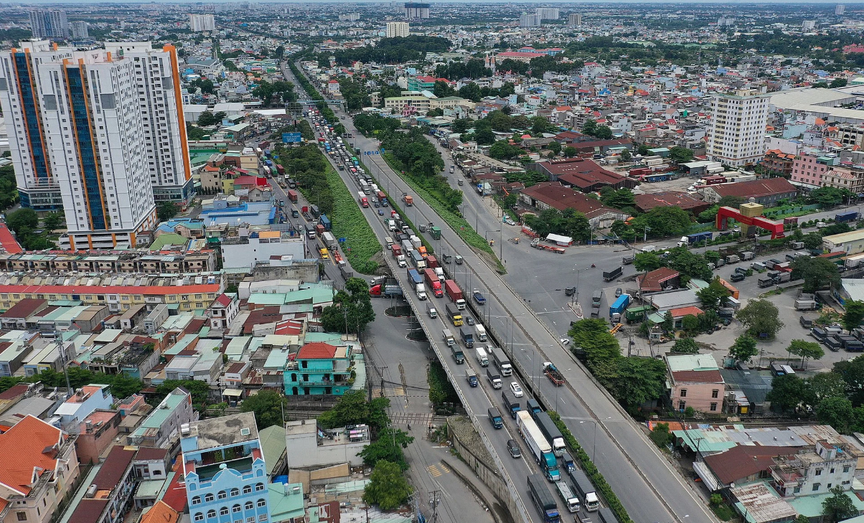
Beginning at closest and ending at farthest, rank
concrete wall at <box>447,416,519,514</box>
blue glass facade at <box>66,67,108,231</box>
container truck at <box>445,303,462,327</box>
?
concrete wall at <box>447,416,519,514</box>, container truck at <box>445,303,462,327</box>, blue glass facade at <box>66,67,108,231</box>

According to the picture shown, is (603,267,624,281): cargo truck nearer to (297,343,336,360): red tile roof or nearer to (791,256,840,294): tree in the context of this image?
(791,256,840,294): tree

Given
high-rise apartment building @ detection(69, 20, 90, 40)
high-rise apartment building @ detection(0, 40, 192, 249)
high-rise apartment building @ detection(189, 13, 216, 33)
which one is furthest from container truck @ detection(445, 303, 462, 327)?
high-rise apartment building @ detection(189, 13, 216, 33)

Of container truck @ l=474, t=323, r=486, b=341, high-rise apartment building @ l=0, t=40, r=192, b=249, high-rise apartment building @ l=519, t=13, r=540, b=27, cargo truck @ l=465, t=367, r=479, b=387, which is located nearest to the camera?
cargo truck @ l=465, t=367, r=479, b=387

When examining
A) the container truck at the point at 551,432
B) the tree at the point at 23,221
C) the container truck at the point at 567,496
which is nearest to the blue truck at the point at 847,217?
the container truck at the point at 551,432

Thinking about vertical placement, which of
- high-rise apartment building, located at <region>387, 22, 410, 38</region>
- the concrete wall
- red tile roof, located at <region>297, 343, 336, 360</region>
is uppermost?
high-rise apartment building, located at <region>387, 22, 410, 38</region>

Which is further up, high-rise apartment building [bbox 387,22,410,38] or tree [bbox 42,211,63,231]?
high-rise apartment building [bbox 387,22,410,38]

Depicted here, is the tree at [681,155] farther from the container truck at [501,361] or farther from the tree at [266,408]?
the tree at [266,408]

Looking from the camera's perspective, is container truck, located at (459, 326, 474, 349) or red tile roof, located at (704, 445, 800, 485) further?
container truck, located at (459, 326, 474, 349)
